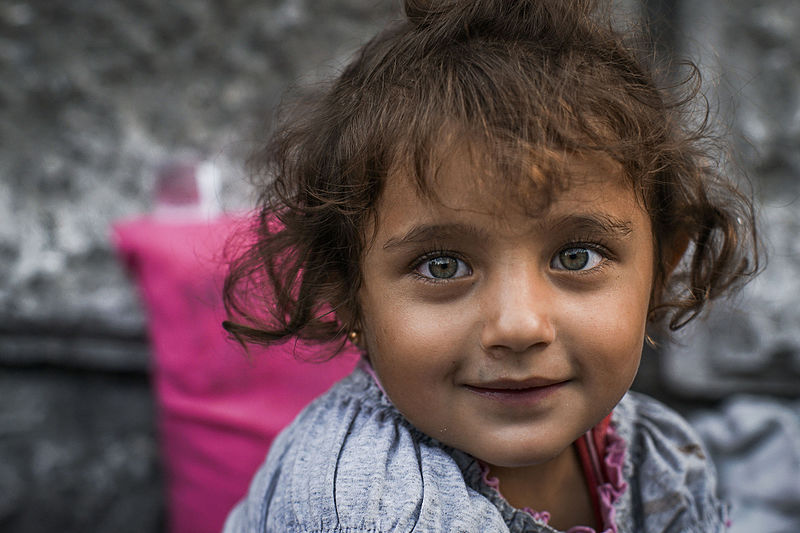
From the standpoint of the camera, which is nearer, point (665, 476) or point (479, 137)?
point (479, 137)

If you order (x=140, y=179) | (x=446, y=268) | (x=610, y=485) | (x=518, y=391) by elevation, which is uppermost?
(x=140, y=179)

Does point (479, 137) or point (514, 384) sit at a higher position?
point (479, 137)

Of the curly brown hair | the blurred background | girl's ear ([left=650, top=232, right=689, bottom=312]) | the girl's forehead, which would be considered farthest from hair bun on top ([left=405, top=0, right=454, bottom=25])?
Answer: the blurred background

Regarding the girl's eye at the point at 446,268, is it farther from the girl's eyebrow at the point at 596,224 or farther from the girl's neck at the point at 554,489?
the girl's neck at the point at 554,489

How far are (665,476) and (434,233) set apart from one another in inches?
20.9

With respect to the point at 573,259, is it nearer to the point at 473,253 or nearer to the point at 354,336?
the point at 473,253

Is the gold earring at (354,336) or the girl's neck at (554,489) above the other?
the gold earring at (354,336)

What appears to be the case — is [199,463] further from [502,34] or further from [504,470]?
[502,34]

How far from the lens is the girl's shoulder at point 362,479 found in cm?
77

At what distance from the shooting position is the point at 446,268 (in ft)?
2.57

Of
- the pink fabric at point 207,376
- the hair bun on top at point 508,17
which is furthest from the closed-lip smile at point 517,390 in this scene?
the pink fabric at point 207,376

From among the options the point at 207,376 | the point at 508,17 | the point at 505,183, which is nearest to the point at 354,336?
the point at 505,183

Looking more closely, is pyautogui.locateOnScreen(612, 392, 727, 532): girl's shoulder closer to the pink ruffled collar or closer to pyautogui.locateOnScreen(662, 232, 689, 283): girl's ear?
the pink ruffled collar

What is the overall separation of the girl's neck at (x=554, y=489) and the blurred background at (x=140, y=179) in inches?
28.6
